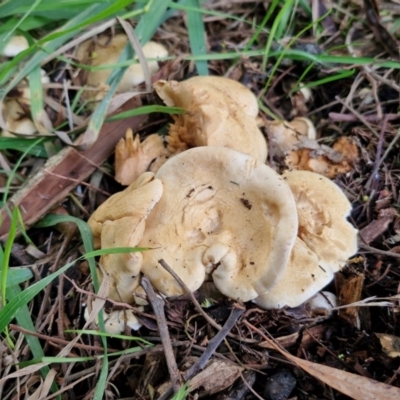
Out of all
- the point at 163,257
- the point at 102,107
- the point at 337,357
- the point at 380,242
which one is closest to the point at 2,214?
the point at 102,107

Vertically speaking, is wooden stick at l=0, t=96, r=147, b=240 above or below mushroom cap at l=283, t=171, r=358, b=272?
above

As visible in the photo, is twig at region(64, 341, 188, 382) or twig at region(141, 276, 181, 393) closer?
twig at region(141, 276, 181, 393)

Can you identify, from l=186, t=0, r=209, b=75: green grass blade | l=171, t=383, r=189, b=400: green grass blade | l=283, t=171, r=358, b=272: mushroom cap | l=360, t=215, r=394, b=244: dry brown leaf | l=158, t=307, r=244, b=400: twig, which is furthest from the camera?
A: l=186, t=0, r=209, b=75: green grass blade

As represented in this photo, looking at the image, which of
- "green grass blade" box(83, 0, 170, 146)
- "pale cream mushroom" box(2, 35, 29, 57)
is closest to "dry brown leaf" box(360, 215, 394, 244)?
"green grass blade" box(83, 0, 170, 146)

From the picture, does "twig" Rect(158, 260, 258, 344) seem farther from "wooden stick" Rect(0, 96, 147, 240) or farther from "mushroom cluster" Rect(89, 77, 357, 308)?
"wooden stick" Rect(0, 96, 147, 240)

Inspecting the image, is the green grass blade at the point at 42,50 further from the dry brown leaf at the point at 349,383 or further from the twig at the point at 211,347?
the dry brown leaf at the point at 349,383

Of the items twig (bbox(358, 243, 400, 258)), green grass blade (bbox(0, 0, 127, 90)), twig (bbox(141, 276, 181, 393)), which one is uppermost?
green grass blade (bbox(0, 0, 127, 90))

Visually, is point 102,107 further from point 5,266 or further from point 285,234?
point 285,234

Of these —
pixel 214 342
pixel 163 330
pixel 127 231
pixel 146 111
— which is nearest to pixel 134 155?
pixel 146 111
